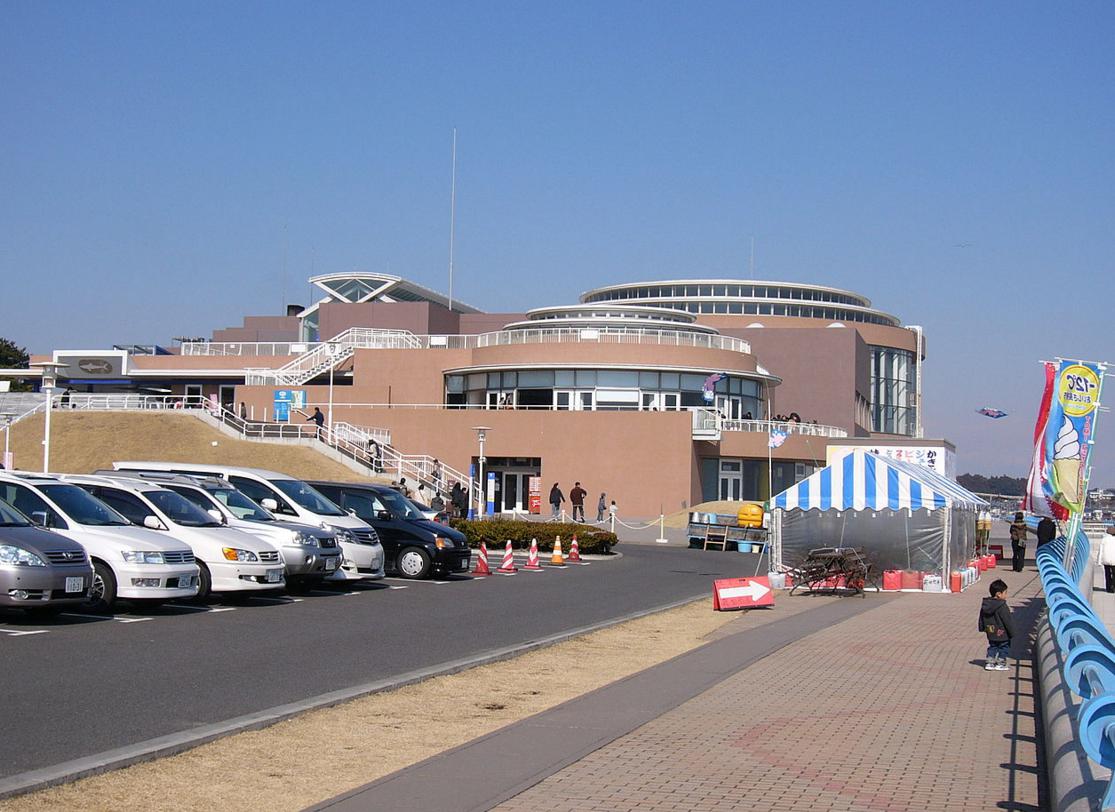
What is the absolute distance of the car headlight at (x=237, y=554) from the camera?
1797 cm

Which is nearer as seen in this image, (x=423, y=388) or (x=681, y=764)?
(x=681, y=764)

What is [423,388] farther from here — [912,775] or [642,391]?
[912,775]

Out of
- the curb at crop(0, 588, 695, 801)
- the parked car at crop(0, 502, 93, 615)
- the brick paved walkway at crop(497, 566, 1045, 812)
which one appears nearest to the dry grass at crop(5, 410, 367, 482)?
the parked car at crop(0, 502, 93, 615)

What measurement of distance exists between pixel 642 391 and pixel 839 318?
34.1 m

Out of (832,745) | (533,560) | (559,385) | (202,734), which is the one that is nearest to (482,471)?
(559,385)

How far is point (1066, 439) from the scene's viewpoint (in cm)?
2739

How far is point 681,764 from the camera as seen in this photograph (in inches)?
349

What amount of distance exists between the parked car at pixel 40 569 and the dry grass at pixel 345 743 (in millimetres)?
5093

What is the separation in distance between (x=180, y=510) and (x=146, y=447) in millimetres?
34512

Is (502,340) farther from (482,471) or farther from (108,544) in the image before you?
(108,544)

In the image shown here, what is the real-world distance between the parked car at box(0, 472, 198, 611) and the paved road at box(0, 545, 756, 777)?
15.1 inches

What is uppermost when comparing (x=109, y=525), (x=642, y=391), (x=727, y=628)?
(x=642, y=391)

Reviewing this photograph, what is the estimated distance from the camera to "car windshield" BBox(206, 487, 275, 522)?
20891 millimetres

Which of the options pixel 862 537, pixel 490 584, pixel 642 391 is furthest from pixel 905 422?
pixel 490 584
